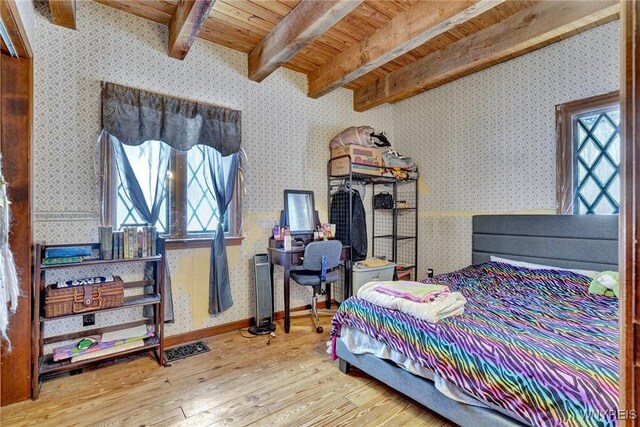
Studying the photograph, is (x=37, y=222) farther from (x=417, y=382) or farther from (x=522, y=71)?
(x=522, y=71)

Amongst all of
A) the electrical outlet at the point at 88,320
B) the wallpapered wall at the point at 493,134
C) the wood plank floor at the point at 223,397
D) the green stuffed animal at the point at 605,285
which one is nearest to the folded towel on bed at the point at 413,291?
the wood plank floor at the point at 223,397

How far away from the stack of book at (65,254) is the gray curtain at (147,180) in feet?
1.66

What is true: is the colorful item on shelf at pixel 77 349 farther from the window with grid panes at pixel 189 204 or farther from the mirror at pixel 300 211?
the mirror at pixel 300 211

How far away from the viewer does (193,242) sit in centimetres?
286

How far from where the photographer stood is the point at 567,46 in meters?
2.79

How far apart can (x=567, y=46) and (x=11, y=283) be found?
14.1ft

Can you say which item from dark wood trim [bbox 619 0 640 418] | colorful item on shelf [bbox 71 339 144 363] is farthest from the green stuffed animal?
colorful item on shelf [bbox 71 339 144 363]

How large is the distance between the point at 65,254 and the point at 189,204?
1007 millimetres

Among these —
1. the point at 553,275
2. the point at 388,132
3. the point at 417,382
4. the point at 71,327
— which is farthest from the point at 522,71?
the point at 71,327

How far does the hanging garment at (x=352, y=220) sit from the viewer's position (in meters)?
3.75

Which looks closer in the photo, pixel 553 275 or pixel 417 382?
pixel 417 382

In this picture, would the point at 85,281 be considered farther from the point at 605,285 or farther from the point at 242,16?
the point at 605,285

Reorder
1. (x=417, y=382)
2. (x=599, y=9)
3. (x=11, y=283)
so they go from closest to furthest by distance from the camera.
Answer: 1. (x=11, y=283)
2. (x=417, y=382)
3. (x=599, y=9)

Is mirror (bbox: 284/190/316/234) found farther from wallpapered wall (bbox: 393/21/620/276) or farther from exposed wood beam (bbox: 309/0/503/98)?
wallpapered wall (bbox: 393/21/620/276)
